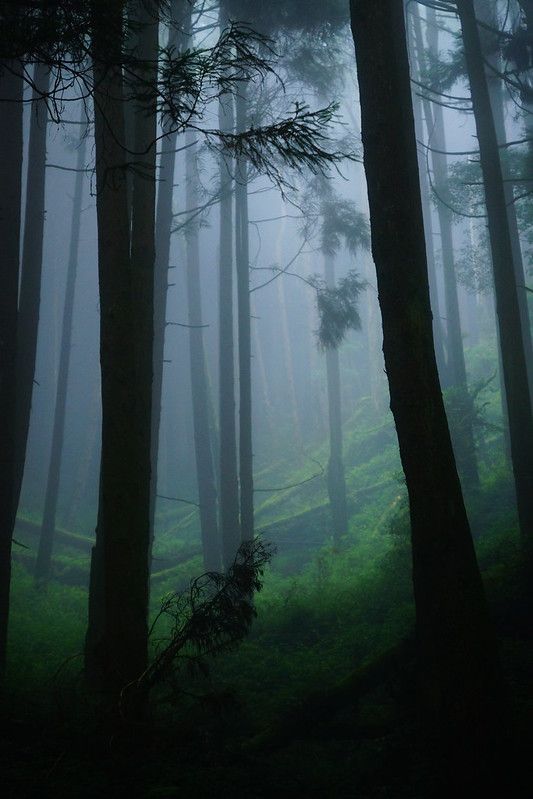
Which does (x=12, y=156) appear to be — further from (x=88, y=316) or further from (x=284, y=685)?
(x=88, y=316)

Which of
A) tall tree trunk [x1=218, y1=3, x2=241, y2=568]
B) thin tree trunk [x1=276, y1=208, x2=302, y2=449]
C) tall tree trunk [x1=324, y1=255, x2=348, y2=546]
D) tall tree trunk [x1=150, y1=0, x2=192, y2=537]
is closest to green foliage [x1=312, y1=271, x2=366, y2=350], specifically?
tall tree trunk [x1=218, y1=3, x2=241, y2=568]

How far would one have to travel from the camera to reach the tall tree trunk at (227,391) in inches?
520

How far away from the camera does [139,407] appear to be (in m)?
5.84

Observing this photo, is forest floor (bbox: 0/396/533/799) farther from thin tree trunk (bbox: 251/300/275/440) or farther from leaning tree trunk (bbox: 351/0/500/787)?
thin tree trunk (bbox: 251/300/275/440)

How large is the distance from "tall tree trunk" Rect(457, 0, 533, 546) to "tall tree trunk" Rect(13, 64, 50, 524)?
24.0ft

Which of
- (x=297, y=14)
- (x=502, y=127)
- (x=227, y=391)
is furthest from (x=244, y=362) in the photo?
(x=502, y=127)

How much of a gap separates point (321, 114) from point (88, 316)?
45851 millimetres

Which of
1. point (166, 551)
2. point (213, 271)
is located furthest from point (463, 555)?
point (213, 271)

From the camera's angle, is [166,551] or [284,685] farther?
[166,551]

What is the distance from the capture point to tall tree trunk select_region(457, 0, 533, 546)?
8.44 meters

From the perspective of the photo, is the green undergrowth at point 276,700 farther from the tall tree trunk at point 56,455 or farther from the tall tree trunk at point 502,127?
the tall tree trunk at point 502,127

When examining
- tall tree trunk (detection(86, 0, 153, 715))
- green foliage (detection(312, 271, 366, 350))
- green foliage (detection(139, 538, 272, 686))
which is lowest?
green foliage (detection(139, 538, 272, 686))

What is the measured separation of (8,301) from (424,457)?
6328 millimetres

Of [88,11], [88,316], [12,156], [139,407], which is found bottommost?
[139,407]
